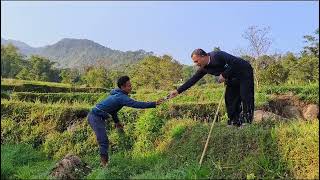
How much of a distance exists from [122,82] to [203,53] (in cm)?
154

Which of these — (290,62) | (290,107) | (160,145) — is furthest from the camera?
(290,62)

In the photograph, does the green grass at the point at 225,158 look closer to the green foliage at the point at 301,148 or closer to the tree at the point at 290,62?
the green foliage at the point at 301,148

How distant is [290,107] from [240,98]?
26.2 feet

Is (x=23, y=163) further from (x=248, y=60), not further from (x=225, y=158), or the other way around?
(x=248, y=60)

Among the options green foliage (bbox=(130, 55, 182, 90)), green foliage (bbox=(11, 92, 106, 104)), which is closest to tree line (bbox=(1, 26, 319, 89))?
green foliage (bbox=(130, 55, 182, 90))

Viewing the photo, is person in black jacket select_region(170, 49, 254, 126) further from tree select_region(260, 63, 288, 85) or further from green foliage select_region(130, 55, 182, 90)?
green foliage select_region(130, 55, 182, 90)

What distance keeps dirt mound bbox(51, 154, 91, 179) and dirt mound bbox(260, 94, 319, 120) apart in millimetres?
8208

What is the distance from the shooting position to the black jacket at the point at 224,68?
8812 mm

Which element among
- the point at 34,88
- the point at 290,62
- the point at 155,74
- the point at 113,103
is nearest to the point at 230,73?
the point at 113,103

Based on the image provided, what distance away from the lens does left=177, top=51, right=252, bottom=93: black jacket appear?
8812mm

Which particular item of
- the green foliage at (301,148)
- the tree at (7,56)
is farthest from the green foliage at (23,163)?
the green foliage at (301,148)

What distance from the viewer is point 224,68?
884 cm

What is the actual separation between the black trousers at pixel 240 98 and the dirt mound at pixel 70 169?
9.43ft

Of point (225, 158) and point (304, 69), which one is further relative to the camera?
point (304, 69)
